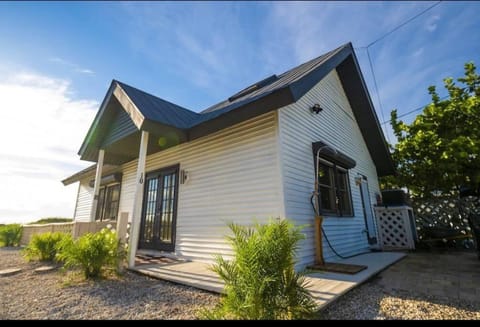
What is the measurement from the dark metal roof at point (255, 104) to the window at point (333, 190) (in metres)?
1.97

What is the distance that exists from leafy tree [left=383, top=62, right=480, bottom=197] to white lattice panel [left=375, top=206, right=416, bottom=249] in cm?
283

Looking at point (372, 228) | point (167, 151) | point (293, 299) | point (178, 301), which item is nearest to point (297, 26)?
point (167, 151)

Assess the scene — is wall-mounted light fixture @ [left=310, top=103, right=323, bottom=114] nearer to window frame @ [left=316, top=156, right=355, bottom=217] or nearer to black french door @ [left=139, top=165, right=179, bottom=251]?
window frame @ [left=316, top=156, right=355, bottom=217]

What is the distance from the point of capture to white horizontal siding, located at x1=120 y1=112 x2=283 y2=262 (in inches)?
149

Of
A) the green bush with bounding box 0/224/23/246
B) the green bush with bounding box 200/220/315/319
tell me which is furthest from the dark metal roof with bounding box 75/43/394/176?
the green bush with bounding box 0/224/23/246

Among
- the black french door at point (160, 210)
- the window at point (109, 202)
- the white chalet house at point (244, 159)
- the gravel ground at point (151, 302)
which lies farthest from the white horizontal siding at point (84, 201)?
the gravel ground at point (151, 302)

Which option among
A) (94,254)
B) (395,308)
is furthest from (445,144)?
(94,254)

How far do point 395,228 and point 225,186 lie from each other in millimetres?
5147

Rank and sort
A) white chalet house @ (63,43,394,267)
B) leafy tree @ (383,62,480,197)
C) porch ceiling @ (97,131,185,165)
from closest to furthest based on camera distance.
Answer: white chalet house @ (63,43,394,267) < porch ceiling @ (97,131,185,165) < leafy tree @ (383,62,480,197)

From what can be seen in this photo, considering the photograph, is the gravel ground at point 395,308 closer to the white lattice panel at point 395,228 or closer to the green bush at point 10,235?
the white lattice panel at point 395,228

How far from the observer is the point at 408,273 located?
335 cm

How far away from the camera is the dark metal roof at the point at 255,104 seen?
351 cm

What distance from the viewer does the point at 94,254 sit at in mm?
3135

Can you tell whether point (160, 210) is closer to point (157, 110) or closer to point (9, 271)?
point (157, 110)
